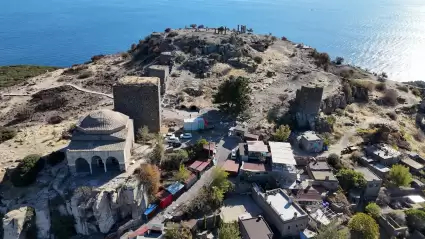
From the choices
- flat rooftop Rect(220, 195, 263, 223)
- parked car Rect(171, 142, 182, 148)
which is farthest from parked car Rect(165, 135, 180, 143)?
flat rooftop Rect(220, 195, 263, 223)

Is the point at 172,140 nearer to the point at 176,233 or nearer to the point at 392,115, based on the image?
the point at 176,233

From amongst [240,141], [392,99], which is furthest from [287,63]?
[240,141]

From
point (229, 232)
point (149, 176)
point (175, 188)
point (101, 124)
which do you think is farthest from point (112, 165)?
point (229, 232)

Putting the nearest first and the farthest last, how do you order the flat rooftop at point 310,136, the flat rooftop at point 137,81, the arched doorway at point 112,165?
the arched doorway at point 112,165, the flat rooftop at point 137,81, the flat rooftop at point 310,136

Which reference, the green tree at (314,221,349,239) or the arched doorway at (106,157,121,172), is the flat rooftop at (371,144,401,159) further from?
the arched doorway at (106,157,121,172)

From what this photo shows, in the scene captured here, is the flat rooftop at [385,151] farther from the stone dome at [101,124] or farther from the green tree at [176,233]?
the stone dome at [101,124]

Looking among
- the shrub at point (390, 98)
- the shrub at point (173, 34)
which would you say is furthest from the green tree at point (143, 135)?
the shrub at point (390, 98)

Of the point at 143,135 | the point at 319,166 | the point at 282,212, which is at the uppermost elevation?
the point at 143,135
